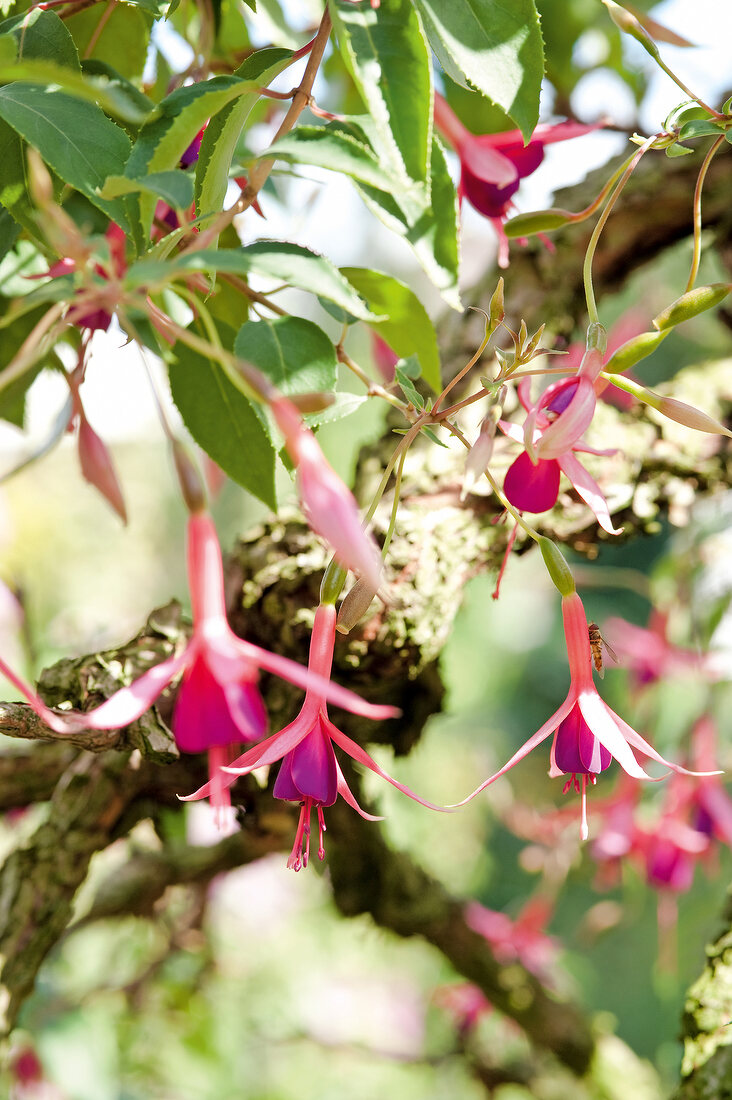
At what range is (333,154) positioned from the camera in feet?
0.66

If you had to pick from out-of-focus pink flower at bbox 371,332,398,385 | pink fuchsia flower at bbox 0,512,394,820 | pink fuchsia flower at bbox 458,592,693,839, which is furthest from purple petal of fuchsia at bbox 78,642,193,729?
out-of-focus pink flower at bbox 371,332,398,385

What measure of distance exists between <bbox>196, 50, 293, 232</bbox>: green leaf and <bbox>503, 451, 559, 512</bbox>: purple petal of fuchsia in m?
0.11

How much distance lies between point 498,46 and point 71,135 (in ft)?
0.37

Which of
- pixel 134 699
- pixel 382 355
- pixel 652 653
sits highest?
pixel 134 699

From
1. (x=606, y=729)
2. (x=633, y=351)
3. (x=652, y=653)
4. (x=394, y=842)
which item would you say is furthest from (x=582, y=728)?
(x=394, y=842)

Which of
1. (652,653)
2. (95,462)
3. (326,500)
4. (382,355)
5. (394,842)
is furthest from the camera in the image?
(394,842)

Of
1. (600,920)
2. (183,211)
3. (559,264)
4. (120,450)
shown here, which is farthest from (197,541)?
(120,450)

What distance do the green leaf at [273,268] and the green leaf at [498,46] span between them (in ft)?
0.21

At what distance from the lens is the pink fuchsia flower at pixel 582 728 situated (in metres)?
0.24

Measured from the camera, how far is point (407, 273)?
295 centimetres

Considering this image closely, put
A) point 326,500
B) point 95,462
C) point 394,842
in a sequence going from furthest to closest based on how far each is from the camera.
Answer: point 394,842, point 95,462, point 326,500

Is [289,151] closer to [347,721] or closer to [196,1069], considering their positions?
[347,721]

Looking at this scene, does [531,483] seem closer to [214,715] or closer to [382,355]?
[214,715]

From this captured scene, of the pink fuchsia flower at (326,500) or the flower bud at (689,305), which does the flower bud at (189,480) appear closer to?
the pink fuchsia flower at (326,500)
